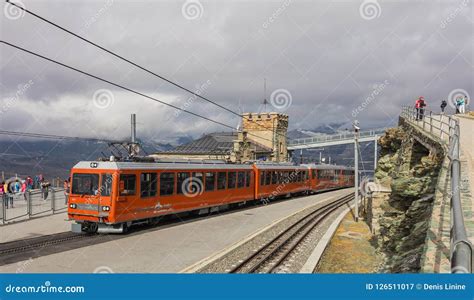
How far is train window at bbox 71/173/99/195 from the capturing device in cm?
1579

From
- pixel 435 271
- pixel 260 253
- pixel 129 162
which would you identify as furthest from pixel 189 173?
pixel 435 271

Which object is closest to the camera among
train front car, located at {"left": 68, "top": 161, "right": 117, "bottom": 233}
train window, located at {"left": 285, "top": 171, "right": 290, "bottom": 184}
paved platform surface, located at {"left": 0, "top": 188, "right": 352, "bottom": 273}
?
paved platform surface, located at {"left": 0, "top": 188, "right": 352, "bottom": 273}

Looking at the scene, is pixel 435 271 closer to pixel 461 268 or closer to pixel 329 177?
pixel 461 268

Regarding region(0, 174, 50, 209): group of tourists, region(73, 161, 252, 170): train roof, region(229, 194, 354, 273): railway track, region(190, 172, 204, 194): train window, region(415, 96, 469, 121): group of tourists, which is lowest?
region(229, 194, 354, 273): railway track

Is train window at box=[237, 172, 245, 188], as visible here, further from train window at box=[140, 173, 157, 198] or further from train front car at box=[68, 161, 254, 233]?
train window at box=[140, 173, 157, 198]

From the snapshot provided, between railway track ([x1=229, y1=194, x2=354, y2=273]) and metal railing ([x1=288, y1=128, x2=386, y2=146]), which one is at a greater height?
metal railing ([x1=288, y1=128, x2=386, y2=146])

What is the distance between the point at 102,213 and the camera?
1547cm

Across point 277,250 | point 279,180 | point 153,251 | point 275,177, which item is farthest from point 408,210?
point 279,180

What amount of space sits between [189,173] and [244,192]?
740 cm

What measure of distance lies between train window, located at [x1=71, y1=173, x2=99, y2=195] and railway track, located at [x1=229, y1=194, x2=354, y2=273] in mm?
6920

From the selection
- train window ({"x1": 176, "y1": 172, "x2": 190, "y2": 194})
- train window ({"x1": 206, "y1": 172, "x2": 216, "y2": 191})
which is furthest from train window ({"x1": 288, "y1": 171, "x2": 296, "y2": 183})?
train window ({"x1": 176, "y1": 172, "x2": 190, "y2": 194})

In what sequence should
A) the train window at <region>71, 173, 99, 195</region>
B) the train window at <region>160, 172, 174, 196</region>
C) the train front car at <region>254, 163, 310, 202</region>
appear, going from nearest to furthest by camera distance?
the train window at <region>71, 173, 99, 195</region>
the train window at <region>160, 172, 174, 196</region>
the train front car at <region>254, 163, 310, 202</region>

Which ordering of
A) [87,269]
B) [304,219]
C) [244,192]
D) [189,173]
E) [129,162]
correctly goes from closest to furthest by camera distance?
1. [87,269]
2. [129,162]
3. [189,173]
4. [304,219]
5. [244,192]

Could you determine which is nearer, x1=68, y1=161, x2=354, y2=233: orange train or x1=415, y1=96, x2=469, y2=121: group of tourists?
x1=68, y1=161, x2=354, y2=233: orange train
